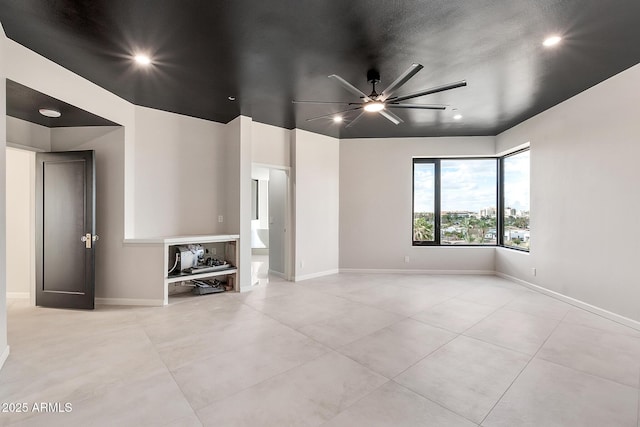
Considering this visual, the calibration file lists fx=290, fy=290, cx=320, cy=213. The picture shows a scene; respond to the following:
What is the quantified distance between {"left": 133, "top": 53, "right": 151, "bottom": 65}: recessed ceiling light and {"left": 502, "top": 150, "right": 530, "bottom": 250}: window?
587 centimetres

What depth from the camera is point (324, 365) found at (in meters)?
2.41

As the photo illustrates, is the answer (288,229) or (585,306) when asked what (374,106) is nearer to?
(288,229)

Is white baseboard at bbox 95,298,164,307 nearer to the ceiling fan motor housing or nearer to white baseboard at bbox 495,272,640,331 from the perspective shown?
the ceiling fan motor housing

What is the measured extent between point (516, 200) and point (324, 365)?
16.2 ft

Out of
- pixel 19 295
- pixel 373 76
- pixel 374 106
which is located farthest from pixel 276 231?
pixel 19 295

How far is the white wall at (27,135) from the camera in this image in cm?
359

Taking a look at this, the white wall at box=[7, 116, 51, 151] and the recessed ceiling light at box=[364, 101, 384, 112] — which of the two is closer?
the recessed ceiling light at box=[364, 101, 384, 112]

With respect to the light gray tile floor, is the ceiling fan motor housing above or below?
above

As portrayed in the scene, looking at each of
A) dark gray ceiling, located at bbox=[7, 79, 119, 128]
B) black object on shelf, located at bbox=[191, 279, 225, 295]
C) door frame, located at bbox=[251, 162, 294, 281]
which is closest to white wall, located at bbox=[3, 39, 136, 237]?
dark gray ceiling, located at bbox=[7, 79, 119, 128]

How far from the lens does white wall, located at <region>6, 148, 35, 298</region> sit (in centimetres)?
428

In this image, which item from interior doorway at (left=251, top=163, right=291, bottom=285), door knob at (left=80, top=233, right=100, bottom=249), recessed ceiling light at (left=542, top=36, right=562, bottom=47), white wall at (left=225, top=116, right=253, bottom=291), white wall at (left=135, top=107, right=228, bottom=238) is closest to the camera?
recessed ceiling light at (left=542, top=36, right=562, bottom=47)

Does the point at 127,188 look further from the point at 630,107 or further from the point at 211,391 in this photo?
the point at 630,107

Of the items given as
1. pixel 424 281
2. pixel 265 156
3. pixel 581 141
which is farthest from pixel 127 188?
pixel 581 141

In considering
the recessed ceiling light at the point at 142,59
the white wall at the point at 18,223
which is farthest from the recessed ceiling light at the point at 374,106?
the white wall at the point at 18,223
